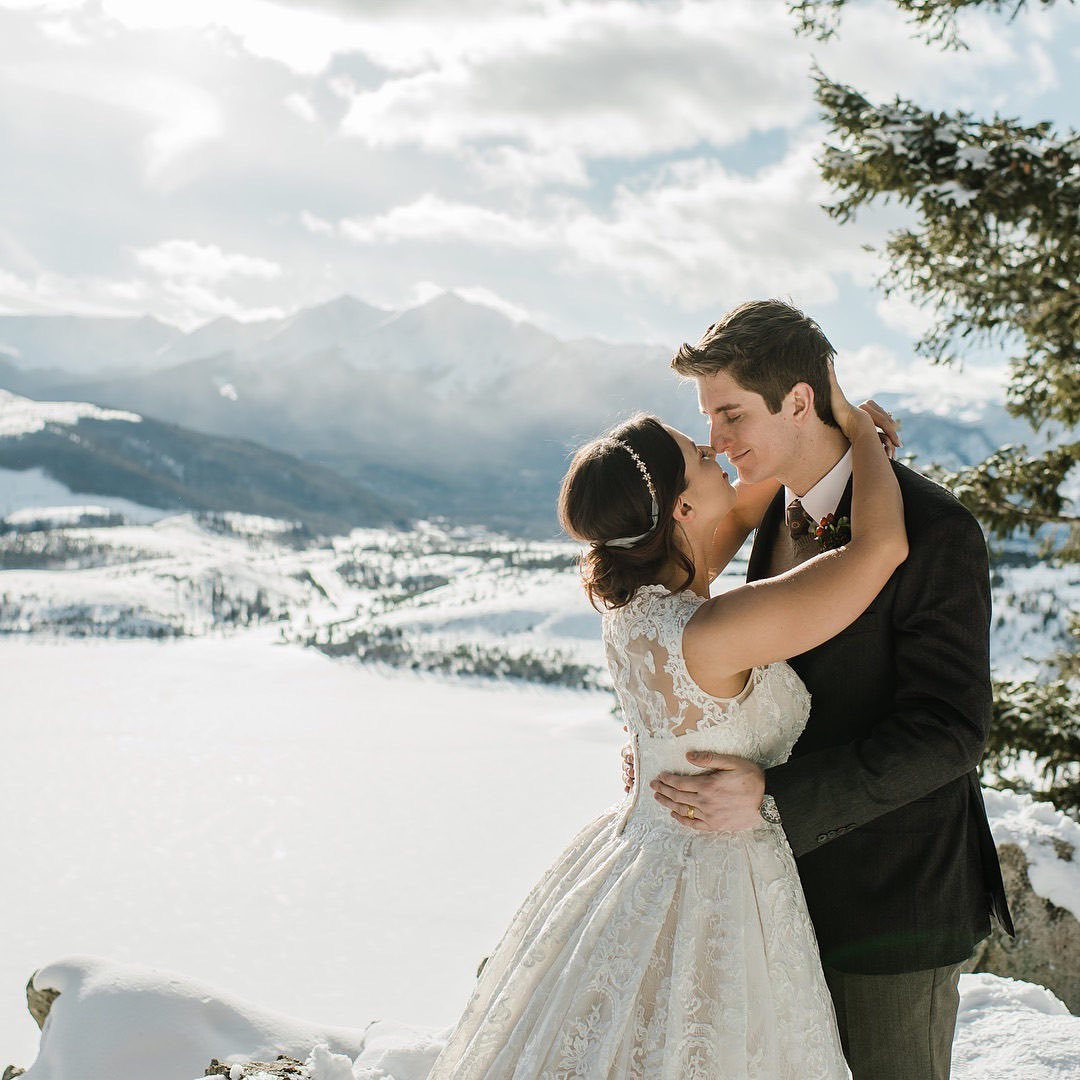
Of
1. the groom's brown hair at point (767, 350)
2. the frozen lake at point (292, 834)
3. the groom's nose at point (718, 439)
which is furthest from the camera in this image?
the frozen lake at point (292, 834)

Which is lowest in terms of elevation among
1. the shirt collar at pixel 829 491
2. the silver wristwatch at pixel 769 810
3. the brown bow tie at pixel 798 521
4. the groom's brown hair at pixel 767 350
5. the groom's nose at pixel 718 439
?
the silver wristwatch at pixel 769 810

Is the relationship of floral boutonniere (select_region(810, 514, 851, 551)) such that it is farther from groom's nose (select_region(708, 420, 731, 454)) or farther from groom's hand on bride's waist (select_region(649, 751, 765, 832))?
groom's hand on bride's waist (select_region(649, 751, 765, 832))

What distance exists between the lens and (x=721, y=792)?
2412mm

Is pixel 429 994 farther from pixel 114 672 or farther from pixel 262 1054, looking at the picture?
pixel 114 672

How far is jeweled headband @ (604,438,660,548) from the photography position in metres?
2.54

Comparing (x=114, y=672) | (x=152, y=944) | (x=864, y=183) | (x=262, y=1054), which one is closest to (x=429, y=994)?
(x=152, y=944)

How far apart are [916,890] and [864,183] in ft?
17.9

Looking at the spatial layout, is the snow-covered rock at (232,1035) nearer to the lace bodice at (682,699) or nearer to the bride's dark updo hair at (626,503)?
the lace bodice at (682,699)

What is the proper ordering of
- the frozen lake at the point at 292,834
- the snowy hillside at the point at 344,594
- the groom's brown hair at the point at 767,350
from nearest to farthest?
1. the groom's brown hair at the point at 767,350
2. the frozen lake at the point at 292,834
3. the snowy hillside at the point at 344,594

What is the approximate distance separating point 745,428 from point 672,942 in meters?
1.33

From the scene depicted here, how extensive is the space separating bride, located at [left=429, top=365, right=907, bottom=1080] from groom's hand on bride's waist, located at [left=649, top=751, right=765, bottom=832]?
38 millimetres

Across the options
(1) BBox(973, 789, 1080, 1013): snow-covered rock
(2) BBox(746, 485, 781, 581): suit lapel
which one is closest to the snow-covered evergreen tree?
(1) BBox(973, 789, 1080, 1013): snow-covered rock

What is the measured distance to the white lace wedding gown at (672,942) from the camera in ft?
7.66

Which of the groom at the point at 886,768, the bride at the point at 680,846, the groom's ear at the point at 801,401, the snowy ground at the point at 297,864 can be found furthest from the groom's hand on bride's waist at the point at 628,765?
the snowy ground at the point at 297,864
